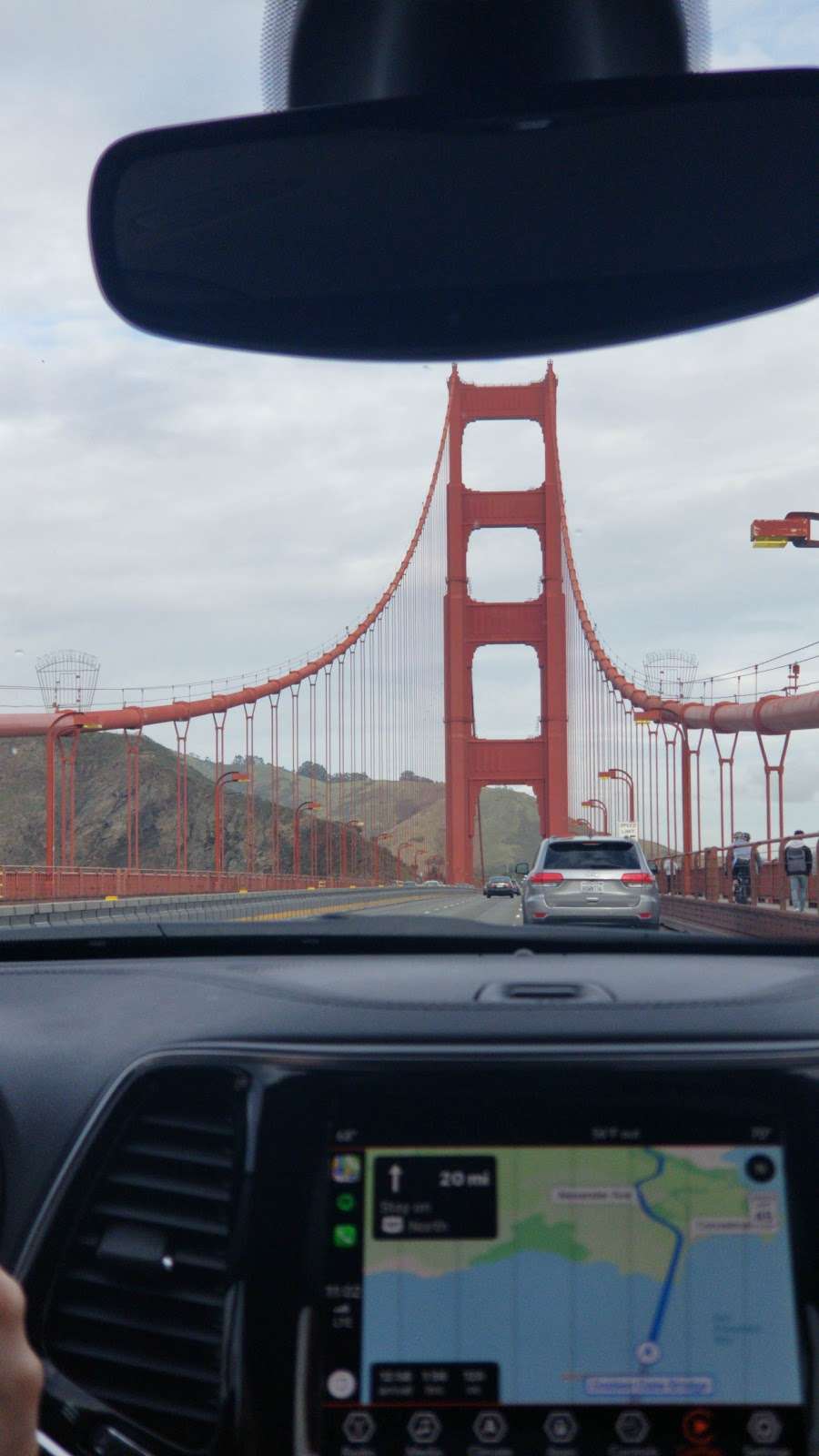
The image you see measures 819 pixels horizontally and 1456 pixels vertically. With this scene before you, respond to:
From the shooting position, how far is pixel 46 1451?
1671 millimetres

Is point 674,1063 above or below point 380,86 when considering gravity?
below

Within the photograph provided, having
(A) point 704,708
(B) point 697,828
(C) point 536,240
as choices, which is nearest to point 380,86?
(C) point 536,240

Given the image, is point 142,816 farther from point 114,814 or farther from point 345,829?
point 345,829

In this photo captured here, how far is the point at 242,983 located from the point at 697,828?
43.5 m

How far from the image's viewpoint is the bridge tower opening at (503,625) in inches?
2023

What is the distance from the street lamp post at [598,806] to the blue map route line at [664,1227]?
188 ft

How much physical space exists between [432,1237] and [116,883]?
3814 cm

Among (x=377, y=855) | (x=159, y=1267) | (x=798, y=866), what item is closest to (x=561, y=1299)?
(x=159, y=1267)

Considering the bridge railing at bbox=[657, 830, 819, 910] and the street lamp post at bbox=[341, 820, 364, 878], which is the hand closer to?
the bridge railing at bbox=[657, 830, 819, 910]

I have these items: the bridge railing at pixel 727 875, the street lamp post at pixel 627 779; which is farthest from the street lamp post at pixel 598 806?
the bridge railing at pixel 727 875

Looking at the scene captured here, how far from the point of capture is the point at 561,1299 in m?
1.73

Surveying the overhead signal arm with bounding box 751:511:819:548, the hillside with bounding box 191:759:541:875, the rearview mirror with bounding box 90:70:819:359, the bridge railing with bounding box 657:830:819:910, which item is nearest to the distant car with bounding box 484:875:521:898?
the hillside with bounding box 191:759:541:875

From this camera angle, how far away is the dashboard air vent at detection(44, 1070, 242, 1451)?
→ 5.65ft

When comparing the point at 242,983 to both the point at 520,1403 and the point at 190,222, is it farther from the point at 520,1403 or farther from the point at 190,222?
the point at 190,222
